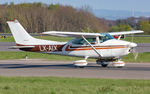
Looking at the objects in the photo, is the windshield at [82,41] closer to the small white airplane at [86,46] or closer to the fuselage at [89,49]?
the small white airplane at [86,46]

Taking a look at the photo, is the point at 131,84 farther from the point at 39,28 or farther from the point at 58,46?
the point at 39,28

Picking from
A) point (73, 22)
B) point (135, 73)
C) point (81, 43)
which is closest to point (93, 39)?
point (81, 43)

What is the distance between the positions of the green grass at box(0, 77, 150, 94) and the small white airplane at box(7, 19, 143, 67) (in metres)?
4.86

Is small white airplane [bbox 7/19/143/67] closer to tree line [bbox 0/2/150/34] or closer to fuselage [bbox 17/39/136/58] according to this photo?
fuselage [bbox 17/39/136/58]

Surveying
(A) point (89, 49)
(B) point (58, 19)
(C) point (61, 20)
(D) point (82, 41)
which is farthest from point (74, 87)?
(C) point (61, 20)

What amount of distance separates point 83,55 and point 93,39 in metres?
1.08

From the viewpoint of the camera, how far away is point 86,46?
19516mm

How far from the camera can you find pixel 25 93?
35.5ft

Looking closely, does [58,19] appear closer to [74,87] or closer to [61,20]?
[61,20]

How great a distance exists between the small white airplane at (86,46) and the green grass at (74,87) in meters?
4.86

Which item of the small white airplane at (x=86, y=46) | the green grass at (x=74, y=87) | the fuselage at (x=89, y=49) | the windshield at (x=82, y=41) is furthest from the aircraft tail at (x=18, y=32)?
the green grass at (x=74, y=87)

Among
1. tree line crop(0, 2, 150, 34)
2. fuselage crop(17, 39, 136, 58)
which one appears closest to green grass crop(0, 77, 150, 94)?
fuselage crop(17, 39, 136, 58)

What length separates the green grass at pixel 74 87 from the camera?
11.0m

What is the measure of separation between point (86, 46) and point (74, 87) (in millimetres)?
7719
